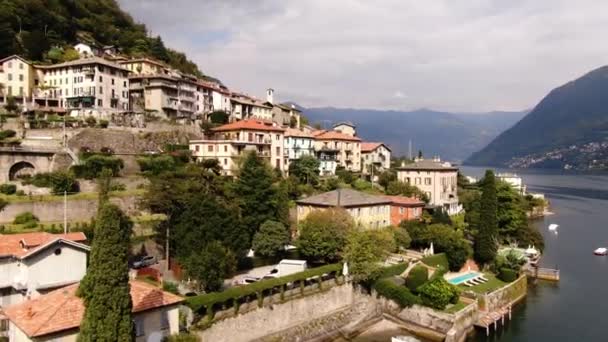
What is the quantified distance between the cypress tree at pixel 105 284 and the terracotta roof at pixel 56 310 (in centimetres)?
139

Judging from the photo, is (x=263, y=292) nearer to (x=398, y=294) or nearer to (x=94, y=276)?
(x=398, y=294)

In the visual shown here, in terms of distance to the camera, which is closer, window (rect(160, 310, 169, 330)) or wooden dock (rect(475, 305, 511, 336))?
window (rect(160, 310, 169, 330))

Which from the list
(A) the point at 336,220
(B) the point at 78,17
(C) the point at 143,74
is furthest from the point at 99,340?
(B) the point at 78,17

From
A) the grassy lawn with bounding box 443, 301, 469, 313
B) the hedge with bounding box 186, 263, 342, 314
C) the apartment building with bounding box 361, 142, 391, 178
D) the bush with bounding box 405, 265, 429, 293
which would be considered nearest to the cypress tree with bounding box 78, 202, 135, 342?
the hedge with bounding box 186, 263, 342, 314

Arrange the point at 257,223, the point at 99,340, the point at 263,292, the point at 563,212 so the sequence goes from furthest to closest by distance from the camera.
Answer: the point at 563,212 < the point at 257,223 < the point at 263,292 < the point at 99,340

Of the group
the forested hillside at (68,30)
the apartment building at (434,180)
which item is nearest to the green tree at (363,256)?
the apartment building at (434,180)

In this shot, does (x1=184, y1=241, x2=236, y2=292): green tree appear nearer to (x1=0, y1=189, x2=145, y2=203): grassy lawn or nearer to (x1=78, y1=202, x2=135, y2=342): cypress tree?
(x1=78, y1=202, x2=135, y2=342): cypress tree

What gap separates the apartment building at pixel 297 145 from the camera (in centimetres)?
6726

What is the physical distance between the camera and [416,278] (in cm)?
3734

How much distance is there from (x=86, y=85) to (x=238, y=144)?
72.8 feet

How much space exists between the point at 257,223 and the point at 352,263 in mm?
8397

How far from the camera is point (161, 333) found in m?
23.6

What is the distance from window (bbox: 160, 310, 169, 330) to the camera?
77.7 feet

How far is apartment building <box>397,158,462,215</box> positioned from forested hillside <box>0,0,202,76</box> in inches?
2002
